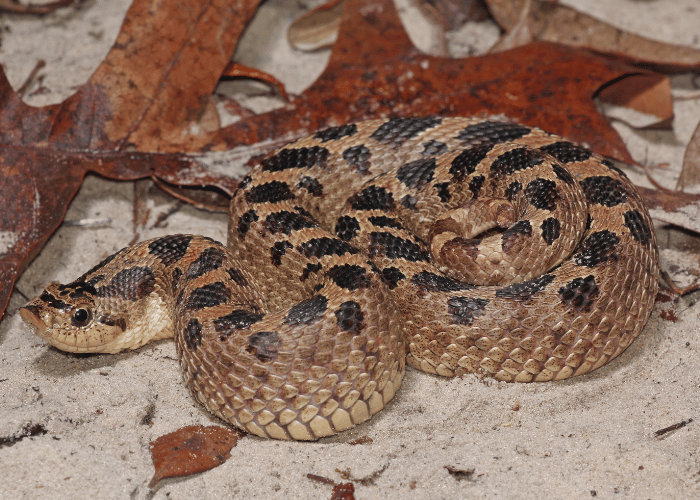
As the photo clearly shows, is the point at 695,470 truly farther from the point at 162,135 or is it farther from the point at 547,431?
the point at 162,135

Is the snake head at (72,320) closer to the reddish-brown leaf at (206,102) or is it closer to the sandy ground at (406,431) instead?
the sandy ground at (406,431)

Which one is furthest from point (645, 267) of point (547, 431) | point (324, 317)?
point (324, 317)

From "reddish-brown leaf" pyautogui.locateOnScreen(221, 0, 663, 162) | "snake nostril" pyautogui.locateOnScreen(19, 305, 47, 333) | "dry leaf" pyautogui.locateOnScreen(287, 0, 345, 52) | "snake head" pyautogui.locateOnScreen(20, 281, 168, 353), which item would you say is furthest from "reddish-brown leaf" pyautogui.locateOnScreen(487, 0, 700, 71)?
"snake nostril" pyautogui.locateOnScreen(19, 305, 47, 333)

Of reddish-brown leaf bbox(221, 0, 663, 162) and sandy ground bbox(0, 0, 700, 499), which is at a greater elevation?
reddish-brown leaf bbox(221, 0, 663, 162)

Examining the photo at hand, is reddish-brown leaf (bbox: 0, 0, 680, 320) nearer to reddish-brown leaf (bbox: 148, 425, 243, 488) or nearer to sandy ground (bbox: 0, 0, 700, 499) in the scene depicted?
sandy ground (bbox: 0, 0, 700, 499)

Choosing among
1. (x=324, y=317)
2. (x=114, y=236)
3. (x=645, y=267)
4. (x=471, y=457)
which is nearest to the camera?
(x=471, y=457)

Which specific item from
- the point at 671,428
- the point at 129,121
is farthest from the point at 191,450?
the point at 129,121

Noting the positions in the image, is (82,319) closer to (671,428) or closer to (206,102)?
(206,102)
